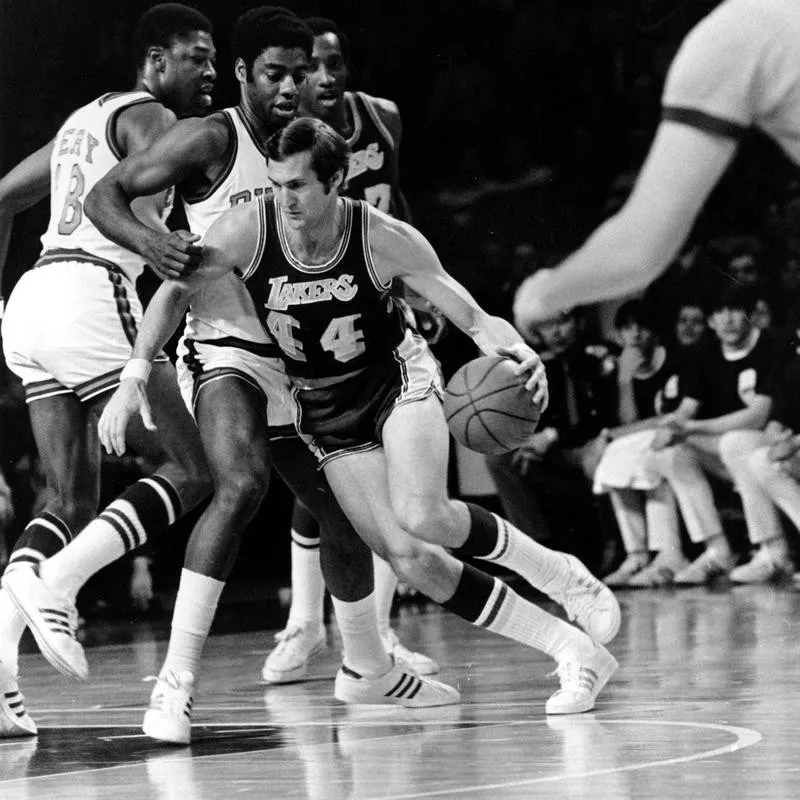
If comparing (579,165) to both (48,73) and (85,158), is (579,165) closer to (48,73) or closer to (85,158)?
(48,73)

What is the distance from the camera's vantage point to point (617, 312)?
7.12 m

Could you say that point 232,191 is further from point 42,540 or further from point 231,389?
point 42,540

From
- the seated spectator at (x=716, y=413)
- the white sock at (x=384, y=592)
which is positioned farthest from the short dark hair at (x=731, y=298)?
the white sock at (x=384, y=592)

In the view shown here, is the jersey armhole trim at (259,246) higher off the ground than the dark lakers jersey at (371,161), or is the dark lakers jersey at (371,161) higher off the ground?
the dark lakers jersey at (371,161)

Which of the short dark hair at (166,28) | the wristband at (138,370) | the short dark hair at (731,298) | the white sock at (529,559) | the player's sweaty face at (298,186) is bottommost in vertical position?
the white sock at (529,559)

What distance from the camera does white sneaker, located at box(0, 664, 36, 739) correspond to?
385 centimetres

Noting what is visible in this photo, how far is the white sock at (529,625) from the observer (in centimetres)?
392

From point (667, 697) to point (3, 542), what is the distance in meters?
3.49

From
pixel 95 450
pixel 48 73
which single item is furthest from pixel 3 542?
pixel 95 450

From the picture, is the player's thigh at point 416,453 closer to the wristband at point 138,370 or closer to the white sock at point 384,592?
the wristband at point 138,370

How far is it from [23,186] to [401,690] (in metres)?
1.95

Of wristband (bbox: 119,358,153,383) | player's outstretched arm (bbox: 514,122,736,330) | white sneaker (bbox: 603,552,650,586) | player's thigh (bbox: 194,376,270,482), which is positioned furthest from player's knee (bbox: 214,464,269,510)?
white sneaker (bbox: 603,552,650,586)

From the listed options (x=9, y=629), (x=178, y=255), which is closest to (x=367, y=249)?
(x=178, y=255)

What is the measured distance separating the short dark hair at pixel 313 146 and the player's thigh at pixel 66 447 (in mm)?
962
